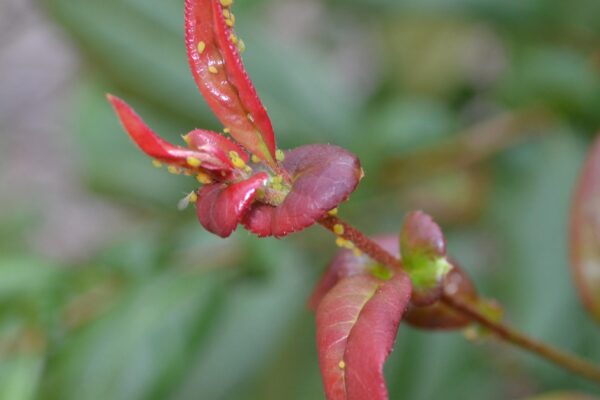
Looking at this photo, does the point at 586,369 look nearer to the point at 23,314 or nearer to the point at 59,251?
the point at 23,314

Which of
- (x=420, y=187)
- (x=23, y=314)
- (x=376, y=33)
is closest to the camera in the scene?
(x=23, y=314)

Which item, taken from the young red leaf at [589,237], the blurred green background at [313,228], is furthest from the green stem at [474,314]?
the blurred green background at [313,228]

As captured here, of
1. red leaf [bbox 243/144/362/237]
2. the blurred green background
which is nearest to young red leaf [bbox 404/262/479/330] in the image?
red leaf [bbox 243/144/362/237]

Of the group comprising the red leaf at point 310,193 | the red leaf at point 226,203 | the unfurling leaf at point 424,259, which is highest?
the red leaf at point 226,203

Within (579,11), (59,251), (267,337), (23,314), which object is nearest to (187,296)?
(23,314)

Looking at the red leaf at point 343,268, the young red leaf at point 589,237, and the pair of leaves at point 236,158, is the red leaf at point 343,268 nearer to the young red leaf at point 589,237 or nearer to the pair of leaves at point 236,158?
the pair of leaves at point 236,158
